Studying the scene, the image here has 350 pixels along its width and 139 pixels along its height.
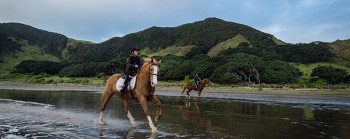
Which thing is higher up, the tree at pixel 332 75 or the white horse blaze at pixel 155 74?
the tree at pixel 332 75

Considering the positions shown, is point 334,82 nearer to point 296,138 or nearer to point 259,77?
point 259,77

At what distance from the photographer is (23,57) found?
135 m

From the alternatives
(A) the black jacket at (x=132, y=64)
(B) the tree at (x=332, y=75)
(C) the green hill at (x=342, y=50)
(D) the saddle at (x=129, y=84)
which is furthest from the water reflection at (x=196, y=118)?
(C) the green hill at (x=342, y=50)

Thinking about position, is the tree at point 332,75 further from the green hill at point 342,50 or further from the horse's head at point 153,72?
the horse's head at point 153,72

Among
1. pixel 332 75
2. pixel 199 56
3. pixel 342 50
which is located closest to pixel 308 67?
pixel 332 75

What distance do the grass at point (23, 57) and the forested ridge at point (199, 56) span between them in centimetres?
260

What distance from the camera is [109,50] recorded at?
16088 cm

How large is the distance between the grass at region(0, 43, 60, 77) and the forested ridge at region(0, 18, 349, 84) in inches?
103

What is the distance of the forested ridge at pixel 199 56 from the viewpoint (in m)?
52.0

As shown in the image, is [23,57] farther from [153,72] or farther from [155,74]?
[155,74]

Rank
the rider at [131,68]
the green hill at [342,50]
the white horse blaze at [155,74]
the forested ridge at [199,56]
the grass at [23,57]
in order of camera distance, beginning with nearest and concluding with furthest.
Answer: the white horse blaze at [155,74] → the rider at [131,68] → the forested ridge at [199,56] → the green hill at [342,50] → the grass at [23,57]

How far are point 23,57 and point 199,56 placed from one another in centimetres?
10824

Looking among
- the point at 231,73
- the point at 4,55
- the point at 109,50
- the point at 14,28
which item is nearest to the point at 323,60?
the point at 231,73

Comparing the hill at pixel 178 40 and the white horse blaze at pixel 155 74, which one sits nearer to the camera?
the white horse blaze at pixel 155 74
